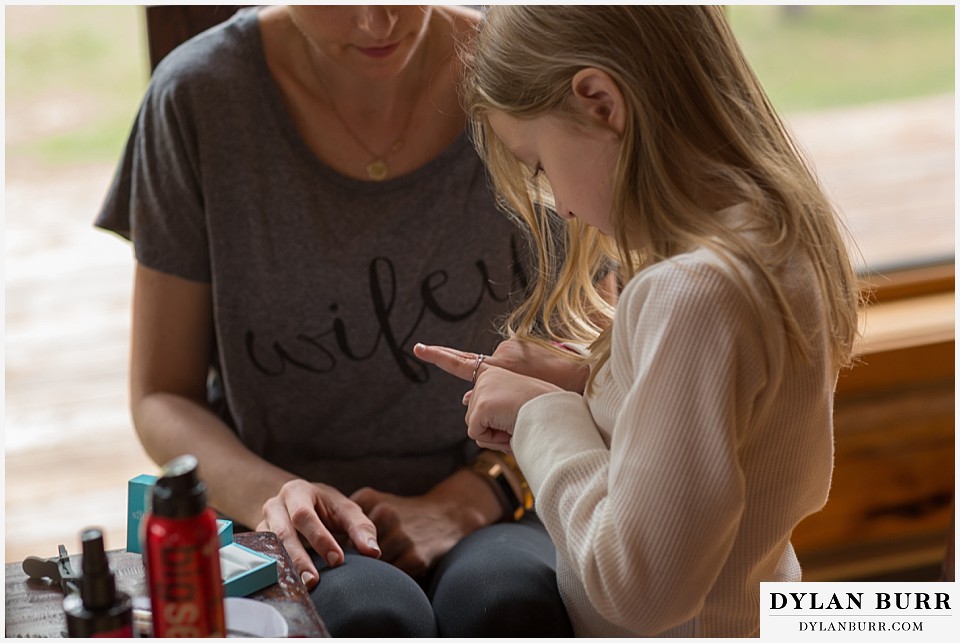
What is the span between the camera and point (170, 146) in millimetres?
1311

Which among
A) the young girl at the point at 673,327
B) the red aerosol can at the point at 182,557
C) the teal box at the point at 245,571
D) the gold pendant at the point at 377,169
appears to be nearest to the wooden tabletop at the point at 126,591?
the teal box at the point at 245,571

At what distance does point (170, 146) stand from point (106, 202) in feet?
0.45

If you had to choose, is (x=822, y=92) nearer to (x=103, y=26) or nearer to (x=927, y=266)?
(x=927, y=266)

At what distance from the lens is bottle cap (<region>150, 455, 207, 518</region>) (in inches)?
26.2

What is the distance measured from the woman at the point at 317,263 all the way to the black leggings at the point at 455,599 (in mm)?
113

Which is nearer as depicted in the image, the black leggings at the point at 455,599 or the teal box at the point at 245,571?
the teal box at the point at 245,571

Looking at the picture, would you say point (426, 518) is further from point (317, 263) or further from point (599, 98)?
point (599, 98)

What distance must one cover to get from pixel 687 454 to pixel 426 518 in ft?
1.75

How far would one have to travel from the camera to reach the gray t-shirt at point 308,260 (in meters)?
1.32

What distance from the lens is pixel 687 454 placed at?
82cm

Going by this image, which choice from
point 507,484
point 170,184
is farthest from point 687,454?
point 170,184

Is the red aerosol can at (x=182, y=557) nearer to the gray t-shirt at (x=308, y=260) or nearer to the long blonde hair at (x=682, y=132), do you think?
the long blonde hair at (x=682, y=132)

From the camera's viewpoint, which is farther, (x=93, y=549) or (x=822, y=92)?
(x=822, y=92)

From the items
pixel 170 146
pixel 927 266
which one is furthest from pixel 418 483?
pixel 927 266
